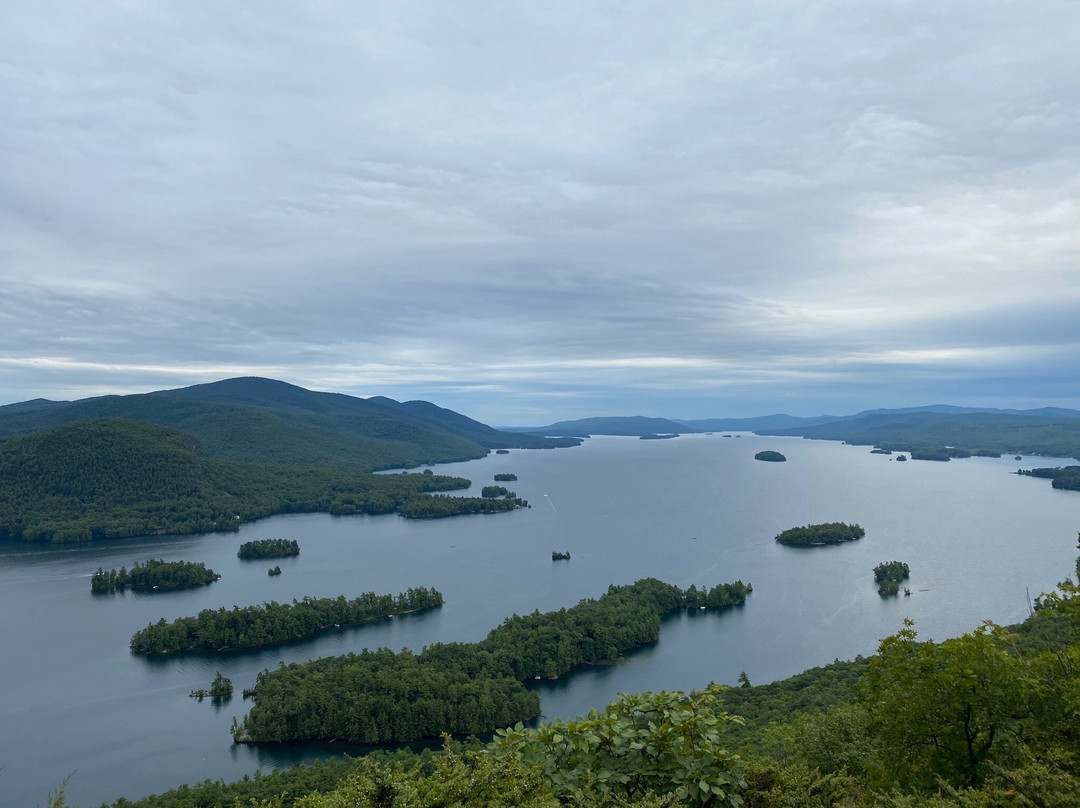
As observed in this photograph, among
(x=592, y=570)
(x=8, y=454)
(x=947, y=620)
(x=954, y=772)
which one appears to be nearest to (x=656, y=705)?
(x=954, y=772)

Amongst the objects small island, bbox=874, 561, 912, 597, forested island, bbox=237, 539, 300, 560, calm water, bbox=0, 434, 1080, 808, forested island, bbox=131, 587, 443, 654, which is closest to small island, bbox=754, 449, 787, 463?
calm water, bbox=0, 434, 1080, 808

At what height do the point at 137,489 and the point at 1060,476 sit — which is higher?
the point at 137,489

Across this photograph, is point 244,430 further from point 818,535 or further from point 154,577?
point 818,535

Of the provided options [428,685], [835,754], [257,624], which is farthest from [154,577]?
[835,754]

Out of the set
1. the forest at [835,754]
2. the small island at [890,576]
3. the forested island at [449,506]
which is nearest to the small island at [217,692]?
the forest at [835,754]

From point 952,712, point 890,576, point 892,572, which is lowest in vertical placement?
point 890,576

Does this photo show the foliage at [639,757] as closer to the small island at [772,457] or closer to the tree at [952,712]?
the tree at [952,712]
